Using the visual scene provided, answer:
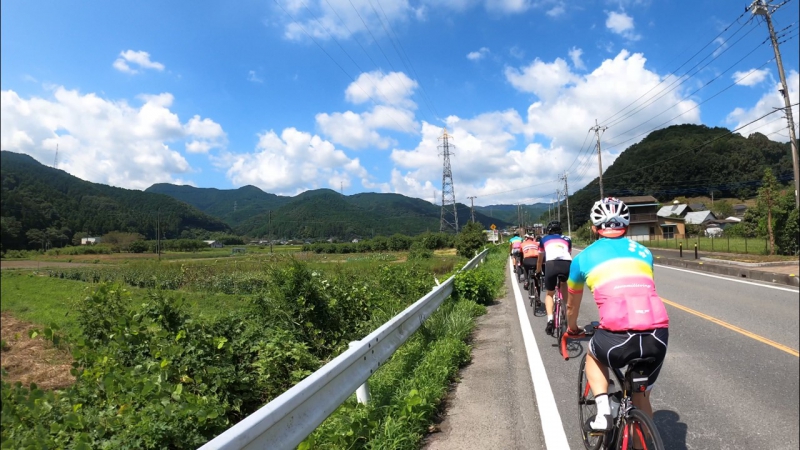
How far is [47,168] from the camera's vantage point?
163cm

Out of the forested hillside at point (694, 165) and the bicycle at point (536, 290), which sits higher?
the forested hillside at point (694, 165)

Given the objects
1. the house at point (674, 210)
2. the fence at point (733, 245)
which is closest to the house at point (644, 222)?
the house at point (674, 210)

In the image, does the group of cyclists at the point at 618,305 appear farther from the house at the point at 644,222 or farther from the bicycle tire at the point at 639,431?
the house at the point at 644,222

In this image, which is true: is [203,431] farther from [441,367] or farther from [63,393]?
[441,367]

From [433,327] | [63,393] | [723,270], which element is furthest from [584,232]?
[63,393]

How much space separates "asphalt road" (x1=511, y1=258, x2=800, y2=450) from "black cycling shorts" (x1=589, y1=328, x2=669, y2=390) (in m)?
1.14

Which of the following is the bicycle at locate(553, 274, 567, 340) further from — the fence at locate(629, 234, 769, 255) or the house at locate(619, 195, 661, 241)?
the house at locate(619, 195, 661, 241)

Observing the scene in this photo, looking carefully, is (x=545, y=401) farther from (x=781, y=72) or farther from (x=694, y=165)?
(x=694, y=165)

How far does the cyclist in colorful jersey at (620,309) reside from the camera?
9.28 feet

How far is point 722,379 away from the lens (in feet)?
16.8

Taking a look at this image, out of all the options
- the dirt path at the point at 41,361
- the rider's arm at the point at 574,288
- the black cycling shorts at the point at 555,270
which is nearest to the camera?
the rider's arm at the point at 574,288

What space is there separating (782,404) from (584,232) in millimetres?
76267

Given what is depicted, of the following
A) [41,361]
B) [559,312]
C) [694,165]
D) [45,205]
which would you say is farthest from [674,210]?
[45,205]

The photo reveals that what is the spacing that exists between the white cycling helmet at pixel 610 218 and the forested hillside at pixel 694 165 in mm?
25901
